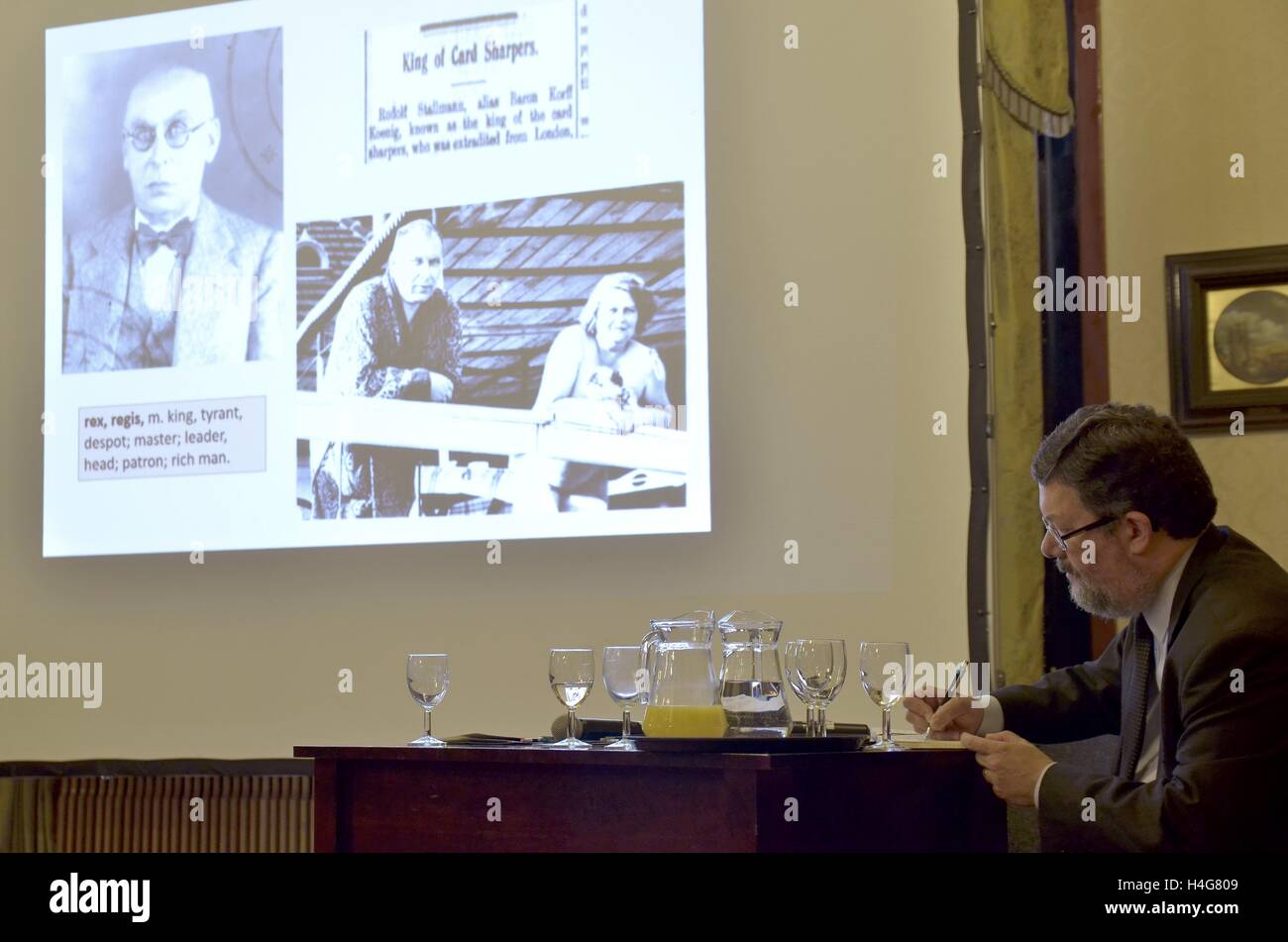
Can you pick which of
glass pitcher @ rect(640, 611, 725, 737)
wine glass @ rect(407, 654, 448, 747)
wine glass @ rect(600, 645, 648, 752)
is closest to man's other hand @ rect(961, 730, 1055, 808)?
glass pitcher @ rect(640, 611, 725, 737)

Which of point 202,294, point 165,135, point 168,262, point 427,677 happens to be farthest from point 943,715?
point 165,135

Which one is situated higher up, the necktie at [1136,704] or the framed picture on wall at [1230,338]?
the framed picture on wall at [1230,338]

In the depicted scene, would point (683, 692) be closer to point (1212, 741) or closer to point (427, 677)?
point (427, 677)

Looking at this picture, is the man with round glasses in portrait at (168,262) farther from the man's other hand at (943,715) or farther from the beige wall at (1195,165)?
the man's other hand at (943,715)

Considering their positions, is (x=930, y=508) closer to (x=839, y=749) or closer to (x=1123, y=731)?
(x=1123, y=731)

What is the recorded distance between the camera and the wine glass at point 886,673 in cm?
203

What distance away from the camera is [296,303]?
3.96m

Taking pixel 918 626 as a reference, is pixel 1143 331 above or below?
above

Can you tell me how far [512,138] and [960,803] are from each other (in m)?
2.42

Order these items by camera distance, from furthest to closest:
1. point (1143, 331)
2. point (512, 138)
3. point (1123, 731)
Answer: point (512, 138) < point (1143, 331) < point (1123, 731)

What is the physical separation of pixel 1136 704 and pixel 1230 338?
1382 mm

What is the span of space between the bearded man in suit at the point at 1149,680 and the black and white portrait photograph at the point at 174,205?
248 cm

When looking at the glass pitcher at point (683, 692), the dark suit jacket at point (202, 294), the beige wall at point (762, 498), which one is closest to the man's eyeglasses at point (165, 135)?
the dark suit jacket at point (202, 294)

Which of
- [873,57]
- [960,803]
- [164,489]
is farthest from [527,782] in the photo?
[164,489]
